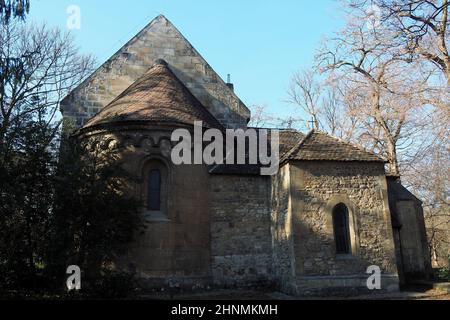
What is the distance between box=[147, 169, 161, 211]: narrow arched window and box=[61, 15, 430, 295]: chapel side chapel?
1.3 inches

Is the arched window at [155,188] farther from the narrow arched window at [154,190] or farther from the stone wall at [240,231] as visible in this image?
the stone wall at [240,231]

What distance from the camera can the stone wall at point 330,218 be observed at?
495 inches

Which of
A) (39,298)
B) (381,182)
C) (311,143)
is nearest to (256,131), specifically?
(311,143)

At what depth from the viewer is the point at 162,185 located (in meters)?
13.9

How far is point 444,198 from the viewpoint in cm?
2617

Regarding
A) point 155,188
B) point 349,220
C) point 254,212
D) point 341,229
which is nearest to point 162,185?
point 155,188

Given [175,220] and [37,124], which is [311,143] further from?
[37,124]

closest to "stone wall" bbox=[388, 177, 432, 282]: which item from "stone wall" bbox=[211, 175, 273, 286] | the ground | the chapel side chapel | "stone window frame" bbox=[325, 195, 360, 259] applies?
the chapel side chapel

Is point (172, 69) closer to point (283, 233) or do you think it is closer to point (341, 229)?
point (283, 233)

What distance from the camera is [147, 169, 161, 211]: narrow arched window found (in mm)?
13688

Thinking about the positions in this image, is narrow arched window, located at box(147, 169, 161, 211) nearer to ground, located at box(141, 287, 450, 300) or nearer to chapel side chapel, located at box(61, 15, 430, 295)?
chapel side chapel, located at box(61, 15, 430, 295)
